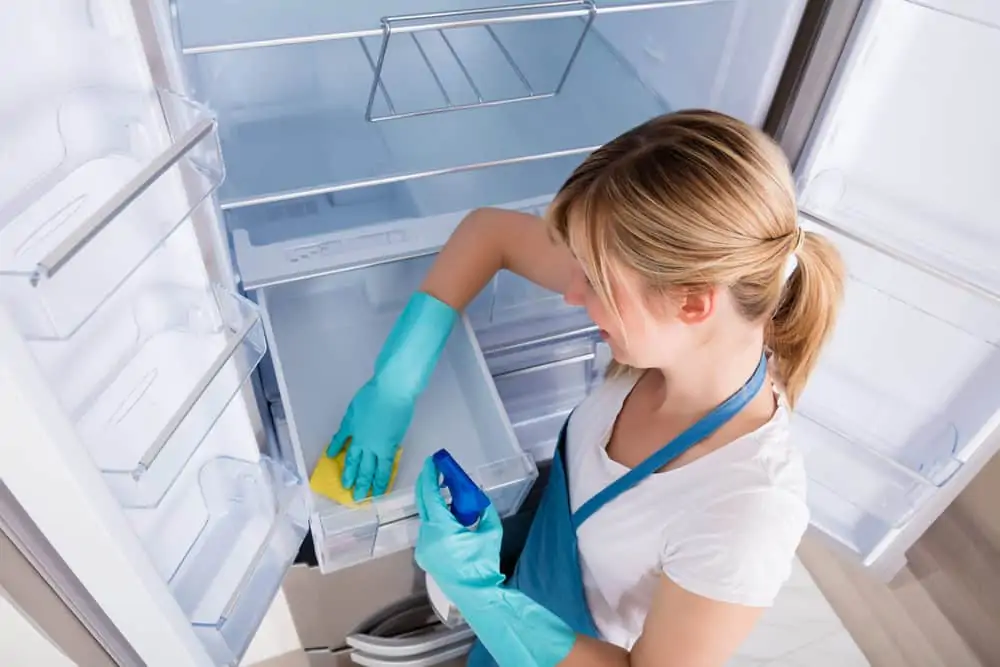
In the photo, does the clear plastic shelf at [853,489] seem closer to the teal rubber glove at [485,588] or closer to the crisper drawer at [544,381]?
the crisper drawer at [544,381]

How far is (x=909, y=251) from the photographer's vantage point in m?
1.00

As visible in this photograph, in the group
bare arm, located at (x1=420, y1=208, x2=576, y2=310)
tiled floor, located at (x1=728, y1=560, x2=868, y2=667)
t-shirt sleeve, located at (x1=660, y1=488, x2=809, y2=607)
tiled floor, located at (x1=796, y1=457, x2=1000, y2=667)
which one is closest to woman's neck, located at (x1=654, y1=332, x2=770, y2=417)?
t-shirt sleeve, located at (x1=660, y1=488, x2=809, y2=607)

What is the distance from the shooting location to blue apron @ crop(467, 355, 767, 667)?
797mm

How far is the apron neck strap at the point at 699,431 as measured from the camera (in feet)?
2.60

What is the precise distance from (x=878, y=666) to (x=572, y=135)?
115cm

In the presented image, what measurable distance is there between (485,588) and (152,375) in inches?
16.0

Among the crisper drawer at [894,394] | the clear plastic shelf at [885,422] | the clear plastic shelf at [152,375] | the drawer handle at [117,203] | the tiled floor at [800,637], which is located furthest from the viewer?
the tiled floor at [800,637]

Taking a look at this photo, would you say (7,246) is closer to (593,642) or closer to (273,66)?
(593,642)

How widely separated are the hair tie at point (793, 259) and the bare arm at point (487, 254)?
0.28 metres

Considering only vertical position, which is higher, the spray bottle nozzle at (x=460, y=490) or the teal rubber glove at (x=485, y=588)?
the spray bottle nozzle at (x=460, y=490)

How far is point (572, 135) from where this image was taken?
4.05 feet

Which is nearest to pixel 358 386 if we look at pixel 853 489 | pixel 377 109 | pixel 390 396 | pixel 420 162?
pixel 390 396

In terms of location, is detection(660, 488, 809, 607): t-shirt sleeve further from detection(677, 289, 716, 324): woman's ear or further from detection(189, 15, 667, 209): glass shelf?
detection(189, 15, 667, 209): glass shelf

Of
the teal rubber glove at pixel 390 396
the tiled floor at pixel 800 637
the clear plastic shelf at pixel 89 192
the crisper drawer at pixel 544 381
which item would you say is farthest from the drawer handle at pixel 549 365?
the tiled floor at pixel 800 637
